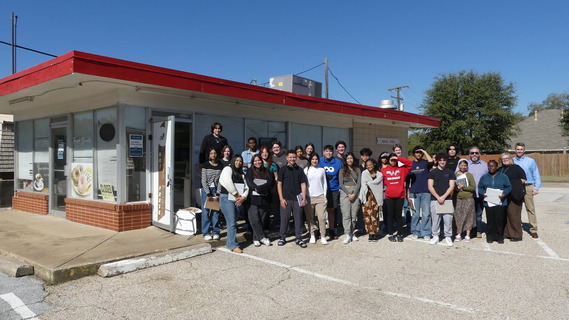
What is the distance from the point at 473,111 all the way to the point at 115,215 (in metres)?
28.3

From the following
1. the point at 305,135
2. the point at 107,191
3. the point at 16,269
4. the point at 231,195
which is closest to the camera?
the point at 16,269

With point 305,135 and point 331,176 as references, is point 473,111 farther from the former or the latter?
point 331,176

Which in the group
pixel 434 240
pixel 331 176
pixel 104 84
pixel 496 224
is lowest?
pixel 434 240

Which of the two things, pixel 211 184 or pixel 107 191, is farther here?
pixel 107 191

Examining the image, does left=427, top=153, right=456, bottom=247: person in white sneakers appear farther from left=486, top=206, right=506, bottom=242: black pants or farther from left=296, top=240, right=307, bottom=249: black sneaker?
left=296, top=240, right=307, bottom=249: black sneaker

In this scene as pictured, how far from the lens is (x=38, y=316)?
4.01 metres

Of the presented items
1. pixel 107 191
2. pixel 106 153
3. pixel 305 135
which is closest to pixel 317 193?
pixel 107 191

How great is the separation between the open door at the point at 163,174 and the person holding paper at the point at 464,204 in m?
5.18

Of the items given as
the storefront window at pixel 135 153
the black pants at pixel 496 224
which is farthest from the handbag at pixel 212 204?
the black pants at pixel 496 224

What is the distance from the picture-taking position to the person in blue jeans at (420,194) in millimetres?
7297

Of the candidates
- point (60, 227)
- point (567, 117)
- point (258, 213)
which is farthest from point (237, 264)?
point (567, 117)

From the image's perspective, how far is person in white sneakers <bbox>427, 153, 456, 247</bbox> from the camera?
277 inches

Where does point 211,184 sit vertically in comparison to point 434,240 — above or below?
above

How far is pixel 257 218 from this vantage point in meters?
6.83
